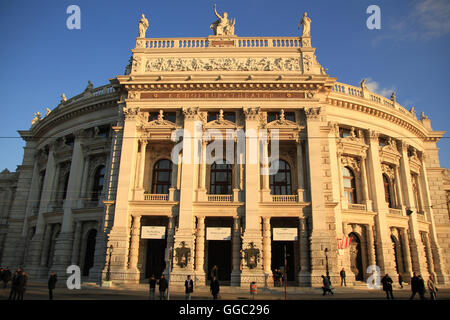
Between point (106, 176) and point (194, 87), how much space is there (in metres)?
12.3

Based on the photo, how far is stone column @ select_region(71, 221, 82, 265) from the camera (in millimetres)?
33062

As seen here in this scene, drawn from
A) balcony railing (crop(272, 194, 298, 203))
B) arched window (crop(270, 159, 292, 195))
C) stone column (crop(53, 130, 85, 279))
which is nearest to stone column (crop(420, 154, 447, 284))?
arched window (crop(270, 159, 292, 195))

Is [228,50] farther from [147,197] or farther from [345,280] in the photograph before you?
[345,280]

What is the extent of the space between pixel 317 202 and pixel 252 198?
545cm

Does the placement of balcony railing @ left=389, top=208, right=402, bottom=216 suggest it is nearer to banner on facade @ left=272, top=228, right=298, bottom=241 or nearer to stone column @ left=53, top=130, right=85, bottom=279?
banner on facade @ left=272, top=228, right=298, bottom=241

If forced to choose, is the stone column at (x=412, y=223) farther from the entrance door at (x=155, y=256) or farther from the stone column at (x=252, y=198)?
the entrance door at (x=155, y=256)

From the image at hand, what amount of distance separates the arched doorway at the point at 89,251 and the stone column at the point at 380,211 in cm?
2773

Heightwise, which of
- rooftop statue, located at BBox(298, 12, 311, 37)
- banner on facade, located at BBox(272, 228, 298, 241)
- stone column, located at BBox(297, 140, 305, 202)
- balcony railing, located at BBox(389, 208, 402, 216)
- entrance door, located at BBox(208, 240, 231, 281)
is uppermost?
rooftop statue, located at BBox(298, 12, 311, 37)

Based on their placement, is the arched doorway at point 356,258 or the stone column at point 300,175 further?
the arched doorway at point 356,258

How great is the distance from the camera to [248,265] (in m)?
27.2

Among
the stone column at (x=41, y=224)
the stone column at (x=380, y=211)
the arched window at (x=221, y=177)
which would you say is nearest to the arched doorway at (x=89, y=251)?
the stone column at (x=41, y=224)

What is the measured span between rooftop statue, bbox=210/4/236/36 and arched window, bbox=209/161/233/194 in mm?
13378

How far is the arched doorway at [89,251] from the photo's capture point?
1310 inches

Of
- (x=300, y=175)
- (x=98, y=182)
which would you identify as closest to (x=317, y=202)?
(x=300, y=175)
